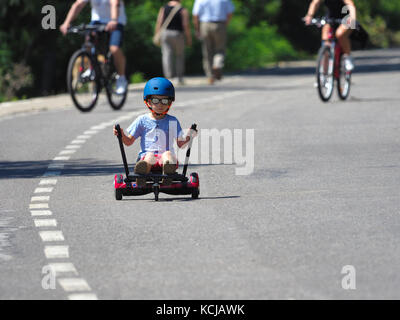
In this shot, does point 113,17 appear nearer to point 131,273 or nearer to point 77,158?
point 77,158

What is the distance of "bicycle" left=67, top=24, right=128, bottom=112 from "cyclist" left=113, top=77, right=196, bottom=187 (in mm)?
7460

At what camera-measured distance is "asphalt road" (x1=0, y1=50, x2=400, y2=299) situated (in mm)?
7160

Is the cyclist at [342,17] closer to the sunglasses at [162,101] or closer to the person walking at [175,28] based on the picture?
the person walking at [175,28]

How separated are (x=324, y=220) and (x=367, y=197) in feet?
4.03

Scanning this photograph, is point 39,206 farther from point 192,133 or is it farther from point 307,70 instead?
point 307,70

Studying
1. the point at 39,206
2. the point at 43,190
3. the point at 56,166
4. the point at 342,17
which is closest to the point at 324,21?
the point at 342,17

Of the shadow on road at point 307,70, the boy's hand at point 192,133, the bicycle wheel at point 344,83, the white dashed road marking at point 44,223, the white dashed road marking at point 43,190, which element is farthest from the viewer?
the shadow on road at point 307,70

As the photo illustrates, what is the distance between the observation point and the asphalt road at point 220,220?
7.16 metres

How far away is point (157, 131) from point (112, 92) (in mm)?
8766

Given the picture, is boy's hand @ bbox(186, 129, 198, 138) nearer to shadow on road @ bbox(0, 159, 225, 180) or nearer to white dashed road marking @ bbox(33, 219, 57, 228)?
white dashed road marking @ bbox(33, 219, 57, 228)

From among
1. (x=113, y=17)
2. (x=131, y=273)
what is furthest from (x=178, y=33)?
(x=131, y=273)

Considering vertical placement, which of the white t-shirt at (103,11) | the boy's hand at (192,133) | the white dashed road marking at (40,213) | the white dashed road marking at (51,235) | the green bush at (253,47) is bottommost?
the green bush at (253,47)

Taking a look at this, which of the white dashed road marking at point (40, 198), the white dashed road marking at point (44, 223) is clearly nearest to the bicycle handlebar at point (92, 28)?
the white dashed road marking at point (40, 198)

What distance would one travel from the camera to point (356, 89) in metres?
23.8
